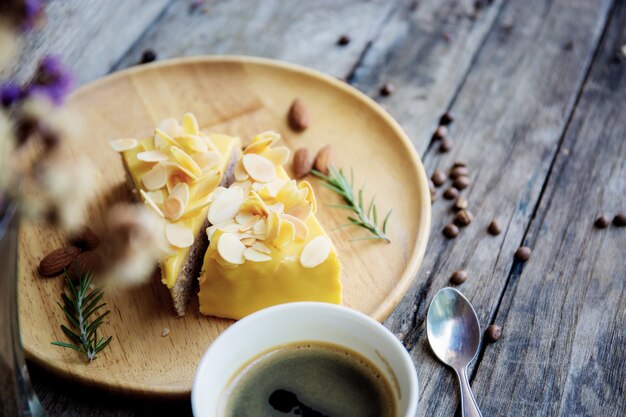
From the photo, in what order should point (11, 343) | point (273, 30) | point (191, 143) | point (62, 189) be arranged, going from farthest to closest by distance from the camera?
point (273, 30), point (191, 143), point (11, 343), point (62, 189)

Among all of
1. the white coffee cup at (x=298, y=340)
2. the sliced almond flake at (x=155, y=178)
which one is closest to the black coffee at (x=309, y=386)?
the white coffee cup at (x=298, y=340)

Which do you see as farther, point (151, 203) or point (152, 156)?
point (152, 156)

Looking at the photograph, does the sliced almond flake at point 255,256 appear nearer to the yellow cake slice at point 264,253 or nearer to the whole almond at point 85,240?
the yellow cake slice at point 264,253

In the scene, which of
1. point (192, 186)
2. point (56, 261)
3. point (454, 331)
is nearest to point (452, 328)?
point (454, 331)

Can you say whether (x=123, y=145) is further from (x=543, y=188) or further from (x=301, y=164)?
(x=543, y=188)

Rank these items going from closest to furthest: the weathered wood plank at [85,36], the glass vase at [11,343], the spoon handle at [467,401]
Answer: the glass vase at [11,343]
the spoon handle at [467,401]
the weathered wood plank at [85,36]

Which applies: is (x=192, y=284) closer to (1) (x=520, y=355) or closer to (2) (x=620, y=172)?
(1) (x=520, y=355)

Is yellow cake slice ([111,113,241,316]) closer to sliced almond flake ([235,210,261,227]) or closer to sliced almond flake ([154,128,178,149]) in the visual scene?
sliced almond flake ([154,128,178,149])
